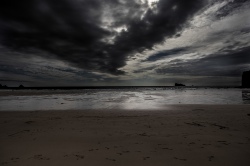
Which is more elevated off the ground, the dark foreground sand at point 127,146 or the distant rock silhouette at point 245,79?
the distant rock silhouette at point 245,79

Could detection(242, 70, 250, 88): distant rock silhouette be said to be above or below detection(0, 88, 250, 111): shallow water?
above

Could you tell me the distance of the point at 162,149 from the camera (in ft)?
17.0

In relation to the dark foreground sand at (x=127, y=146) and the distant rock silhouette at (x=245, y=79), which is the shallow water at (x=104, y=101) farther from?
the distant rock silhouette at (x=245, y=79)

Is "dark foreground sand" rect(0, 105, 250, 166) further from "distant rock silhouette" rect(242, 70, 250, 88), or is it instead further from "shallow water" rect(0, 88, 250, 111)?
"distant rock silhouette" rect(242, 70, 250, 88)

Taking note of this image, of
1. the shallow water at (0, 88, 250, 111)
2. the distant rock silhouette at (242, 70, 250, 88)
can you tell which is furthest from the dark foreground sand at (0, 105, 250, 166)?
the distant rock silhouette at (242, 70, 250, 88)

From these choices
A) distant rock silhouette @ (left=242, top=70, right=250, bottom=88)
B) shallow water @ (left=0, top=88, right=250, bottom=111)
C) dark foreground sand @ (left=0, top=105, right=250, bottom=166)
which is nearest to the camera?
dark foreground sand @ (left=0, top=105, right=250, bottom=166)

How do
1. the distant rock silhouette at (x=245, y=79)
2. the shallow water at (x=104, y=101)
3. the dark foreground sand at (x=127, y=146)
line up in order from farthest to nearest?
the distant rock silhouette at (x=245, y=79)
the shallow water at (x=104, y=101)
the dark foreground sand at (x=127, y=146)

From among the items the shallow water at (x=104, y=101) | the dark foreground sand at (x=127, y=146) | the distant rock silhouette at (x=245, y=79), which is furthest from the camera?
the distant rock silhouette at (x=245, y=79)

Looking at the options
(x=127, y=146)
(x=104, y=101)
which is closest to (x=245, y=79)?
(x=104, y=101)

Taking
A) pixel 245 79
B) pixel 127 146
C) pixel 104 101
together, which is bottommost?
pixel 127 146

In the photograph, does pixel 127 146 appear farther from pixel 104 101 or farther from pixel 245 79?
pixel 245 79

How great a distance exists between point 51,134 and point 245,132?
351 inches

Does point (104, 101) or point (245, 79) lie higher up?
point (245, 79)

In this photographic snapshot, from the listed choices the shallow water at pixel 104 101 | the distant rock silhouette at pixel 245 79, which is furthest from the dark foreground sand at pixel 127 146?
the distant rock silhouette at pixel 245 79
